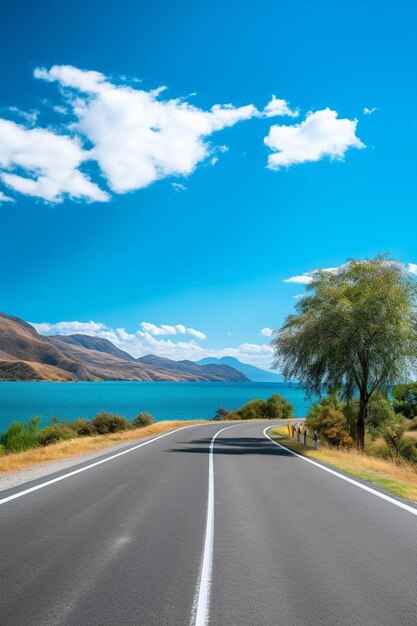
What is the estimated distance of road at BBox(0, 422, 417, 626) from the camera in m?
4.46

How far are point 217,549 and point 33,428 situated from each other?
102 feet

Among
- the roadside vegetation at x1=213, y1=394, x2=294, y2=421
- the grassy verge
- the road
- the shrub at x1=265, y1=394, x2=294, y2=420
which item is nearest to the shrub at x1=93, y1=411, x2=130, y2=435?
the grassy verge

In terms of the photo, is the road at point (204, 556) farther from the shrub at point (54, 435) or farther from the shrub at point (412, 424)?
the shrub at point (412, 424)

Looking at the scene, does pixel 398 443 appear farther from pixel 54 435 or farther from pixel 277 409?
pixel 277 409

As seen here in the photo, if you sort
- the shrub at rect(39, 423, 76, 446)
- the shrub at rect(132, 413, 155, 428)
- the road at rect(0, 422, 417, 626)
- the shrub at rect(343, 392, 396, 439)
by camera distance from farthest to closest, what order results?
the shrub at rect(132, 413, 155, 428)
the shrub at rect(39, 423, 76, 446)
the shrub at rect(343, 392, 396, 439)
the road at rect(0, 422, 417, 626)

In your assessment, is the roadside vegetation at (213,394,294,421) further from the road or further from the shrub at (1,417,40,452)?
the road

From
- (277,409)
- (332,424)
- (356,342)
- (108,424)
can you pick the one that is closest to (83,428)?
(108,424)

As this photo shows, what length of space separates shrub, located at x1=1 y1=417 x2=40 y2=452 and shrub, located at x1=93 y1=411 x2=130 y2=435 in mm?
7227

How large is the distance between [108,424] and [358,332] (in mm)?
26246

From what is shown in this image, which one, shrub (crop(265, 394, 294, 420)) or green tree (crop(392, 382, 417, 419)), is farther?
shrub (crop(265, 394, 294, 420))

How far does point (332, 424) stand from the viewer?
31.2 m

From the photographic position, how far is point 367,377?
2447 centimetres

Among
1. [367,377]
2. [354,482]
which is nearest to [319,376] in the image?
[367,377]

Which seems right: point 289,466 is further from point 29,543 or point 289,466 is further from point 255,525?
point 29,543
